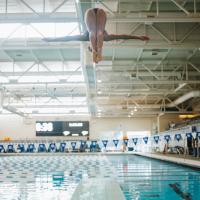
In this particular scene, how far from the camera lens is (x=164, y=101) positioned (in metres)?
24.0

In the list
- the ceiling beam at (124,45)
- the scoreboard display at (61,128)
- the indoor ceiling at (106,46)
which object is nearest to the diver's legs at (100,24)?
the indoor ceiling at (106,46)

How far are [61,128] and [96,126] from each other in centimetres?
410

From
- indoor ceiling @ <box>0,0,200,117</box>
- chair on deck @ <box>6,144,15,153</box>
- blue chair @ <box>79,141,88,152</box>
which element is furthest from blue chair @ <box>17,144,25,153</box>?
blue chair @ <box>79,141,88,152</box>

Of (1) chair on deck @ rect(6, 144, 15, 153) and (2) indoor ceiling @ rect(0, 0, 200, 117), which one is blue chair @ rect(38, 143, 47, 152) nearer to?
(1) chair on deck @ rect(6, 144, 15, 153)

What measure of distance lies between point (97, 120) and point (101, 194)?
85.2 feet

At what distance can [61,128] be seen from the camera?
28.9m

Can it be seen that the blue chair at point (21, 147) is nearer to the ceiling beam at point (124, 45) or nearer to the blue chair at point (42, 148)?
the blue chair at point (42, 148)

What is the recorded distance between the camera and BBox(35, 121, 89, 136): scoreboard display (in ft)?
94.8

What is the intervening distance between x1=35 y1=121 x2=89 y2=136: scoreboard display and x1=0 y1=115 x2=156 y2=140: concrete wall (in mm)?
2299

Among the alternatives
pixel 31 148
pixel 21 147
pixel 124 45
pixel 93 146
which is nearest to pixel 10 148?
pixel 21 147

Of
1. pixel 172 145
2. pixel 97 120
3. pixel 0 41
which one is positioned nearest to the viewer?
pixel 0 41

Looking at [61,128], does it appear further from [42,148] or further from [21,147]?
[21,147]

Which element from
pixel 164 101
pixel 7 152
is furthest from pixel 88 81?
pixel 7 152

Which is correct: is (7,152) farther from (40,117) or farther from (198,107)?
(198,107)
